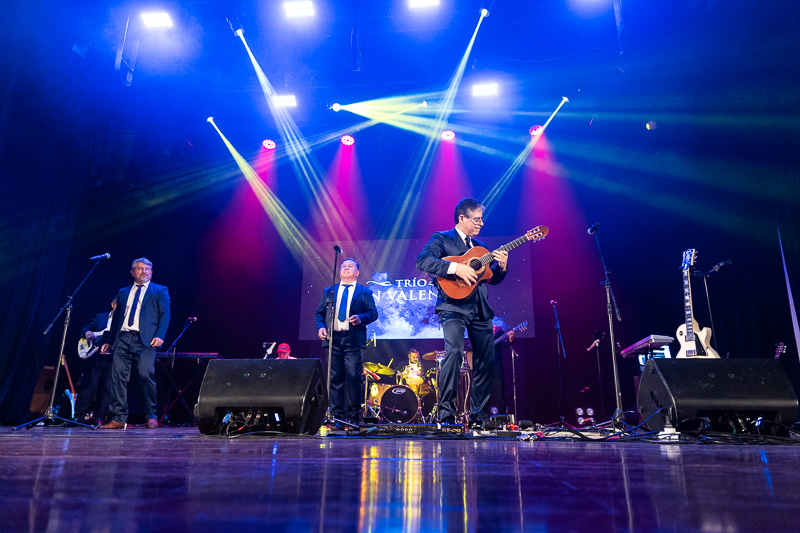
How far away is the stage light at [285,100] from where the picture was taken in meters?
7.73

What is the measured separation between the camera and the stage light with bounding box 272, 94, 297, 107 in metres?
7.73

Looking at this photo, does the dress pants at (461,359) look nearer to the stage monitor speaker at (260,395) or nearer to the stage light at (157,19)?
the stage monitor speaker at (260,395)

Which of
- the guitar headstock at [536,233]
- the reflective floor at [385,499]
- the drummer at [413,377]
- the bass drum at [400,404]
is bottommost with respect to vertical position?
the reflective floor at [385,499]

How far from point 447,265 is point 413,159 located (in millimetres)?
5413

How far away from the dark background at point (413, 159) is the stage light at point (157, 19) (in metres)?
0.19

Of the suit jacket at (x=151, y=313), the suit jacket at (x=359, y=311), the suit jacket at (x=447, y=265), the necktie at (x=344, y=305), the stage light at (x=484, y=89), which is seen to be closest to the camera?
the suit jacket at (x=447, y=265)

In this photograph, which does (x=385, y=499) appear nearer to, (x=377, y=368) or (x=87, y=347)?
(x=377, y=368)

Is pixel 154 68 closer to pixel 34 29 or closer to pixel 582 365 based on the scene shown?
pixel 34 29

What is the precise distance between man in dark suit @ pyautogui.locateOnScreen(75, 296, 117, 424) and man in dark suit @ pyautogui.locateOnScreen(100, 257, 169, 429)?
150 centimetres

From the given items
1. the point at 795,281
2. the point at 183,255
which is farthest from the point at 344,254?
the point at 795,281

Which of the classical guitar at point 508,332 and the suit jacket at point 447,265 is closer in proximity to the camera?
the suit jacket at point 447,265

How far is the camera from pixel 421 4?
5.98 metres

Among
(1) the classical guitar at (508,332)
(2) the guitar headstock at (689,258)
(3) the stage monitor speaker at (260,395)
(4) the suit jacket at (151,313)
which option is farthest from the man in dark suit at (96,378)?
(2) the guitar headstock at (689,258)

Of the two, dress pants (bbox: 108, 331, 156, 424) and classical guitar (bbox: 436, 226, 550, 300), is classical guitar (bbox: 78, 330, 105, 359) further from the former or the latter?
classical guitar (bbox: 436, 226, 550, 300)
